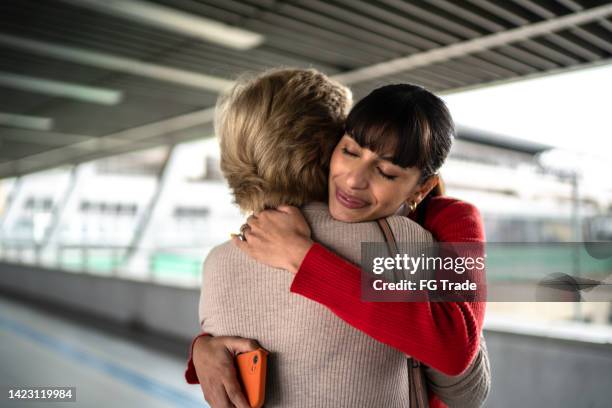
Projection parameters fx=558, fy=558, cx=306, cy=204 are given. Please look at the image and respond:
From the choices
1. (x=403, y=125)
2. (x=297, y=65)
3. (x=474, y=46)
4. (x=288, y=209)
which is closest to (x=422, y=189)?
(x=403, y=125)

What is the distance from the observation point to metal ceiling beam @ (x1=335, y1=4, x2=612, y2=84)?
12.4 feet

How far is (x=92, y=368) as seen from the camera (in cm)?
588

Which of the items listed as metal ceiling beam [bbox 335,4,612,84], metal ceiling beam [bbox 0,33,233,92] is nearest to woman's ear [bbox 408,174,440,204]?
metal ceiling beam [bbox 335,4,612,84]

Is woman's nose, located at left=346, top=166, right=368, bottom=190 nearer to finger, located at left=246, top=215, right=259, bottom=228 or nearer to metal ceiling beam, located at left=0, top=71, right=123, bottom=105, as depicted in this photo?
finger, located at left=246, top=215, right=259, bottom=228

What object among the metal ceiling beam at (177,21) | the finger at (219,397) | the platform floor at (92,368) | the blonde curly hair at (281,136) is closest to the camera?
Answer: the blonde curly hair at (281,136)

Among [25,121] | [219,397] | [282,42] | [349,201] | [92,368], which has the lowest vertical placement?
[92,368]

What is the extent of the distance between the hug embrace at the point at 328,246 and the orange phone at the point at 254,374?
0.8 inches

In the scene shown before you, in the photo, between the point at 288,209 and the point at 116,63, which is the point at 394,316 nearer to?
the point at 288,209

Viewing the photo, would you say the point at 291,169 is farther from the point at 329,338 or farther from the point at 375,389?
the point at 375,389

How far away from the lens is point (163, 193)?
35.7ft

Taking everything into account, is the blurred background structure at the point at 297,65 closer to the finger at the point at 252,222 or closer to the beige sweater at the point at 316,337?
the finger at the point at 252,222

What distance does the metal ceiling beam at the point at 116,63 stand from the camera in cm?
550

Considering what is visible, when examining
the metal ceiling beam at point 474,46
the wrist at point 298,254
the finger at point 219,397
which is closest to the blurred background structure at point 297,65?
the metal ceiling beam at point 474,46

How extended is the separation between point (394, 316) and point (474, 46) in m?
3.96
